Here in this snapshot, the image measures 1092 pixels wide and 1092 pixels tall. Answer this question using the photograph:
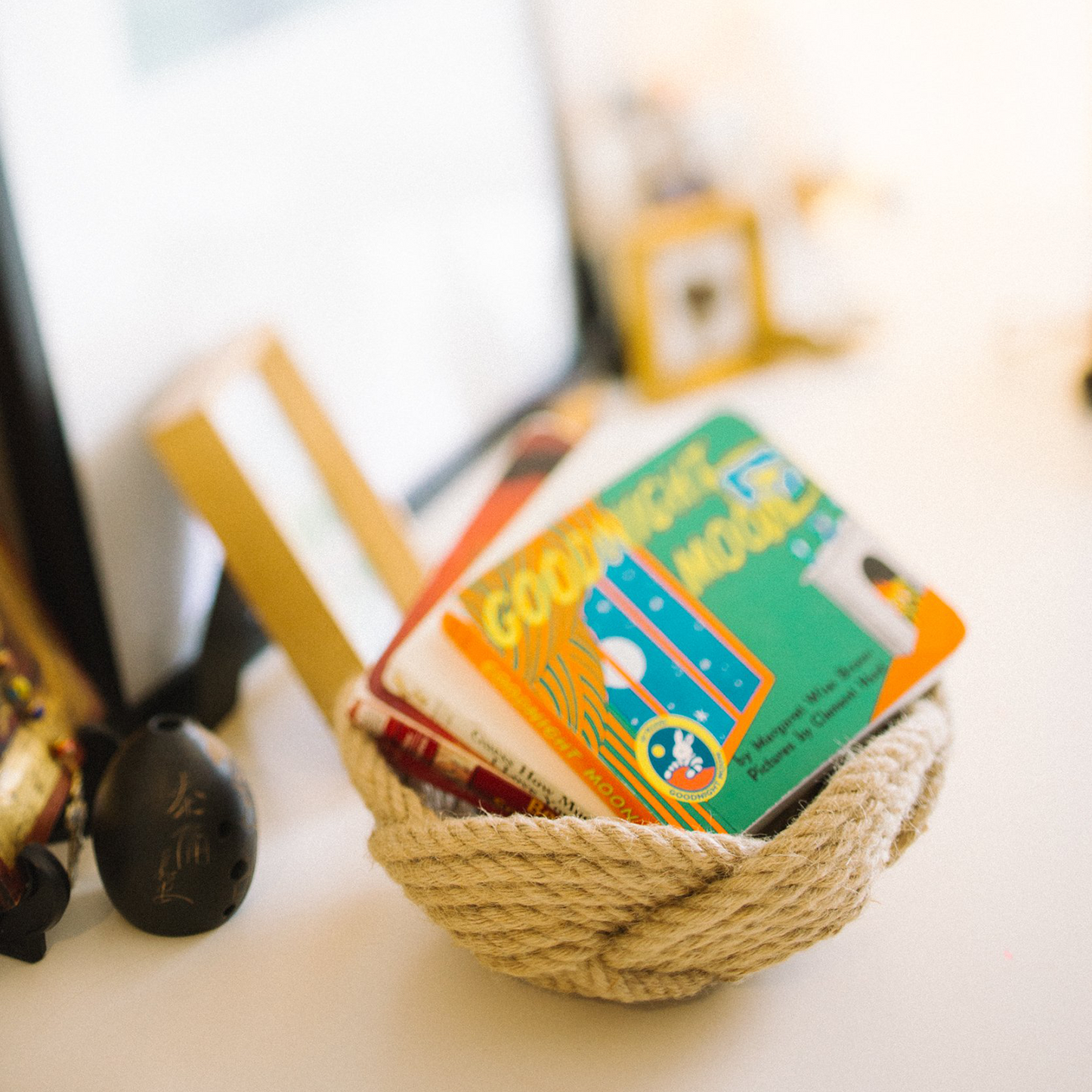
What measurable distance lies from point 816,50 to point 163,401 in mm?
952

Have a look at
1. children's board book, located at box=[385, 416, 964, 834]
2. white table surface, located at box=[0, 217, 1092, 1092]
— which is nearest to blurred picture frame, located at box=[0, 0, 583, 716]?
white table surface, located at box=[0, 217, 1092, 1092]

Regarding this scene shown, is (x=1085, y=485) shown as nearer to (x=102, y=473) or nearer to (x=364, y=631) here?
(x=364, y=631)

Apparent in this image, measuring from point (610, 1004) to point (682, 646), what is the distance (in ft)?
0.49

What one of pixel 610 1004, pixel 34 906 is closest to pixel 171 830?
pixel 34 906

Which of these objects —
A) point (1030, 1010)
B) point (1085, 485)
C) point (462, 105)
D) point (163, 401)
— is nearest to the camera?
point (1030, 1010)

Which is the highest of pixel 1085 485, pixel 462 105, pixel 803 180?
pixel 462 105

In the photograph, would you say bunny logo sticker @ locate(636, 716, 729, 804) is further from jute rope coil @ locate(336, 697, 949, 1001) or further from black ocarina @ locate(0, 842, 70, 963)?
black ocarina @ locate(0, 842, 70, 963)

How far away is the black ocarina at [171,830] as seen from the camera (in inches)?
16.1

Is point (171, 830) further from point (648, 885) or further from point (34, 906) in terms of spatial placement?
point (648, 885)

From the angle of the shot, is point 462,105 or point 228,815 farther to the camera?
point 462,105

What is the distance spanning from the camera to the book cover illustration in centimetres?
39

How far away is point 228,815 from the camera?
43 centimetres

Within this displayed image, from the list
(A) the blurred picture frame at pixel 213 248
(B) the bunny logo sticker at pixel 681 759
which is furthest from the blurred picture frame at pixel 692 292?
(B) the bunny logo sticker at pixel 681 759

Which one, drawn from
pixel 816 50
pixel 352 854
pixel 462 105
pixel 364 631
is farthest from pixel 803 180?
pixel 352 854
